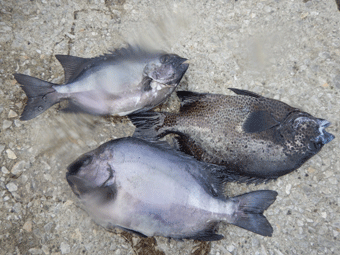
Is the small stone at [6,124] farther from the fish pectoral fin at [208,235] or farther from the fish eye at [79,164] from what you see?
the fish pectoral fin at [208,235]

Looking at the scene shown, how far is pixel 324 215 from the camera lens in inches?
86.7

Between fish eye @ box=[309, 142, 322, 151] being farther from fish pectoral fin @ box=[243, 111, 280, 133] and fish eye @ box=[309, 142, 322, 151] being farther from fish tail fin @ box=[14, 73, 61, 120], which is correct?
fish tail fin @ box=[14, 73, 61, 120]

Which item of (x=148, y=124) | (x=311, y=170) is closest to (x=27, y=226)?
(x=148, y=124)

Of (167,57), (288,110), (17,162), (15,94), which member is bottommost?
(17,162)

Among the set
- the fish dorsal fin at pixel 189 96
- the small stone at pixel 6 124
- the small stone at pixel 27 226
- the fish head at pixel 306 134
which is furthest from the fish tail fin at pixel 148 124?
the small stone at pixel 27 226

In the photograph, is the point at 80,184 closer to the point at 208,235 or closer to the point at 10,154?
the point at 10,154

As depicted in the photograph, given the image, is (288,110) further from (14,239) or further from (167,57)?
(14,239)

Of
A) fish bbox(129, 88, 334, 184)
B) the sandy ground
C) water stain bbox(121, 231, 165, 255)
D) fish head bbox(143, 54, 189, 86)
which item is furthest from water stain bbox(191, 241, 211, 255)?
fish head bbox(143, 54, 189, 86)

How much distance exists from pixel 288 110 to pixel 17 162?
241 cm

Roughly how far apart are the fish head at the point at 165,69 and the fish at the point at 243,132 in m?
0.18

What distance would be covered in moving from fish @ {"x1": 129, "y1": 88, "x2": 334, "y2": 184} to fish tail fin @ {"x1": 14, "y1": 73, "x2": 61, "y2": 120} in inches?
28.0

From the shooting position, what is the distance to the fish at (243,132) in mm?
1931

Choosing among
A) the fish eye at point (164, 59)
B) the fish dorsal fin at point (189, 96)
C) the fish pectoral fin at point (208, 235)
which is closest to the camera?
the fish pectoral fin at point (208, 235)

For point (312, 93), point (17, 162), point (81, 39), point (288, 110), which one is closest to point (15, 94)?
point (17, 162)
